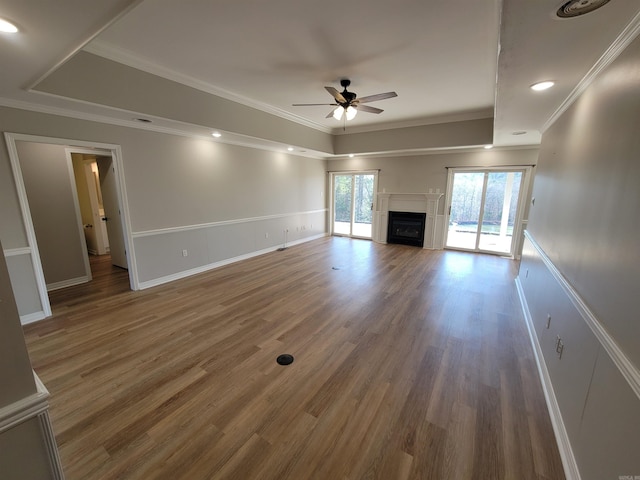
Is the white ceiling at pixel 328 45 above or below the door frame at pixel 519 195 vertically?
above

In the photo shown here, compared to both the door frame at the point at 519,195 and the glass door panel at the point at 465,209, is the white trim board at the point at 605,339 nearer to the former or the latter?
the door frame at the point at 519,195

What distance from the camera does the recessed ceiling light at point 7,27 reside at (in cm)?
148

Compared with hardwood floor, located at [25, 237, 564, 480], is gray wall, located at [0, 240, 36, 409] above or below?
above

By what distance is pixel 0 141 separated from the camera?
279 centimetres

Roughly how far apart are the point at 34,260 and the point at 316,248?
4.99m

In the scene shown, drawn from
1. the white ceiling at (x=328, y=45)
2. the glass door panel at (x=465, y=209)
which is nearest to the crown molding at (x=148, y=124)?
the white ceiling at (x=328, y=45)

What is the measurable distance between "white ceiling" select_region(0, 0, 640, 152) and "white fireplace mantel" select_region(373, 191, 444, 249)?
9.13 ft

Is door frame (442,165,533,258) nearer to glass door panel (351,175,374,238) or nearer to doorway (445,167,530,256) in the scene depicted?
doorway (445,167,530,256)

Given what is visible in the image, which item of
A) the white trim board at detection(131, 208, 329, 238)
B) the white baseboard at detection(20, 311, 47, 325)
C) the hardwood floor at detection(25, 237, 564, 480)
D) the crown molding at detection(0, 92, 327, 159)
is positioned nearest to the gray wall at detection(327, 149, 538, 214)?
the white trim board at detection(131, 208, 329, 238)

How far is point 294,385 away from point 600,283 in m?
2.15

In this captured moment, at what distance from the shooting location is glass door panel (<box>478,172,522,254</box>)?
5.84m

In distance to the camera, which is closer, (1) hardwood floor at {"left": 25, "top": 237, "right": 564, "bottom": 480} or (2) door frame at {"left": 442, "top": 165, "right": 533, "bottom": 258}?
(1) hardwood floor at {"left": 25, "top": 237, "right": 564, "bottom": 480}

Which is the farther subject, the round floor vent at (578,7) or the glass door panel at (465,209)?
the glass door panel at (465,209)

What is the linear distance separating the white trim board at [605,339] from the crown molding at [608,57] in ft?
4.90
